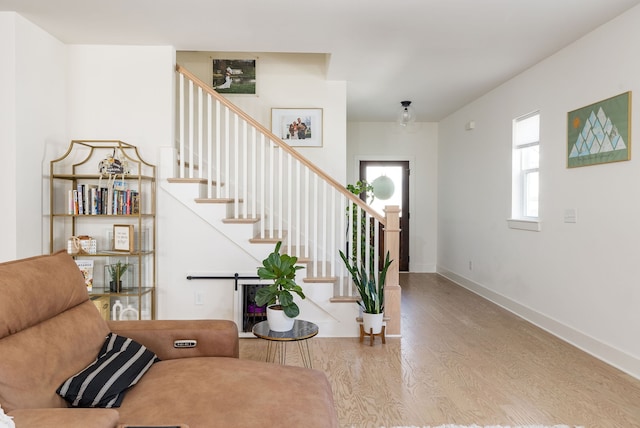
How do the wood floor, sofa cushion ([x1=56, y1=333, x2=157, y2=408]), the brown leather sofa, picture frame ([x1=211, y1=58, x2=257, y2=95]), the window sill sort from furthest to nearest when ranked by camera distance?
1. picture frame ([x1=211, y1=58, x2=257, y2=95])
2. the window sill
3. the wood floor
4. sofa cushion ([x1=56, y1=333, x2=157, y2=408])
5. the brown leather sofa

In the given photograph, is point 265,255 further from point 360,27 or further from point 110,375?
point 110,375

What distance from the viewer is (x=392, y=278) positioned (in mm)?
3754

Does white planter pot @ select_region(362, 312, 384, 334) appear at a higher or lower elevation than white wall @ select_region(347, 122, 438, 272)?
lower

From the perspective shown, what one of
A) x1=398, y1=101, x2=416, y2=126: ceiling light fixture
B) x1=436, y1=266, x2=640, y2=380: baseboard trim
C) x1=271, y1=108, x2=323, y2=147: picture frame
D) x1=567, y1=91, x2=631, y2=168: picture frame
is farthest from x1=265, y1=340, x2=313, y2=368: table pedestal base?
x1=398, y1=101, x2=416, y2=126: ceiling light fixture

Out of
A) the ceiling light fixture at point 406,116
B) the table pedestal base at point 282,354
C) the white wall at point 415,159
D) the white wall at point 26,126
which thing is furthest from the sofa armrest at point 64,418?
the white wall at point 415,159

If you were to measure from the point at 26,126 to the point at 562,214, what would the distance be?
4.60 meters

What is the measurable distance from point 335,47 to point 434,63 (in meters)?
1.10

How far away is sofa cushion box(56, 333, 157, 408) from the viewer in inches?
58.1

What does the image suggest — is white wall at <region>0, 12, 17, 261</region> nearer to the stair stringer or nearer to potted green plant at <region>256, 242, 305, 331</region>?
the stair stringer

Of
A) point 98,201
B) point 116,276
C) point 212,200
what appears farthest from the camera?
point 212,200

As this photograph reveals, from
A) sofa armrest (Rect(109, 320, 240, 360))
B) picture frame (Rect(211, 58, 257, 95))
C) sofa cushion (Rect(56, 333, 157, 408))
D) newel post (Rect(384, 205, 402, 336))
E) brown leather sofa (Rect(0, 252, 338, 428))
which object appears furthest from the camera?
picture frame (Rect(211, 58, 257, 95))

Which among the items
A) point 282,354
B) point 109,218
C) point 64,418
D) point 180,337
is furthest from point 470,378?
point 109,218

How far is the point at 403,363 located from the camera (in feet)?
10.3

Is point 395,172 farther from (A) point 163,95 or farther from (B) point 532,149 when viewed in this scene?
(A) point 163,95
